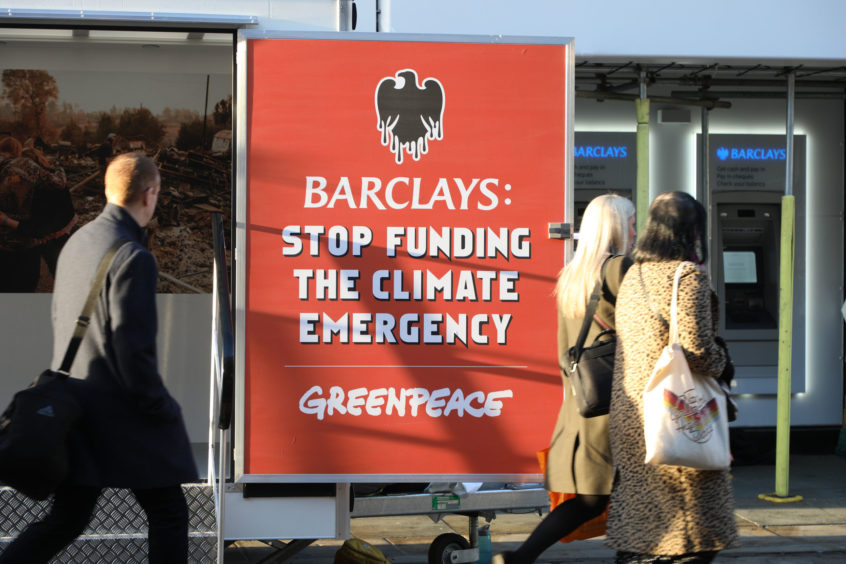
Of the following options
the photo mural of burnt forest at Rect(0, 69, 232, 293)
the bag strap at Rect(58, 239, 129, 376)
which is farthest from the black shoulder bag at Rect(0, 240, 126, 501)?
the photo mural of burnt forest at Rect(0, 69, 232, 293)

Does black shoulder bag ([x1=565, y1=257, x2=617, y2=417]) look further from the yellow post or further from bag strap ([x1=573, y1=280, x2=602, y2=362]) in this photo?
the yellow post

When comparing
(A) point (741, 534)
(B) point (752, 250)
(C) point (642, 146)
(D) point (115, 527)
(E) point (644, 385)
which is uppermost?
(C) point (642, 146)

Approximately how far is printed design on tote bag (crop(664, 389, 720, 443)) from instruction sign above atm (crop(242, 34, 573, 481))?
1.11m

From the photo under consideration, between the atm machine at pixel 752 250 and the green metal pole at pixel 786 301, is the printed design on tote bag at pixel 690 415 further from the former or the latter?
the atm machine at pixel 752 250

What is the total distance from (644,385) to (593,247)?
71cm

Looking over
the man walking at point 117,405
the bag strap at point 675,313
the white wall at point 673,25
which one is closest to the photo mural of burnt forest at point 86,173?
the white wall at point 673,25

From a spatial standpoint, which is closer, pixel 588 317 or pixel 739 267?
pixel 588 317

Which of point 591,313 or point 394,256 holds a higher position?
point 394,256

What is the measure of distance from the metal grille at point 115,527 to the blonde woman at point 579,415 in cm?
130

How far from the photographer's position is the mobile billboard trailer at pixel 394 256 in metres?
4.31

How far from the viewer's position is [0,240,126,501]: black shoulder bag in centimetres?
327

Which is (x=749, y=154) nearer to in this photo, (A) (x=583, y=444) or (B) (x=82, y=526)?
(A) (x=583, y=444)

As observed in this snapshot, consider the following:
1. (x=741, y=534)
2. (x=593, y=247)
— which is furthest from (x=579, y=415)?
(x=741, y=534)

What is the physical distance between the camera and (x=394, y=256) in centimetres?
434
